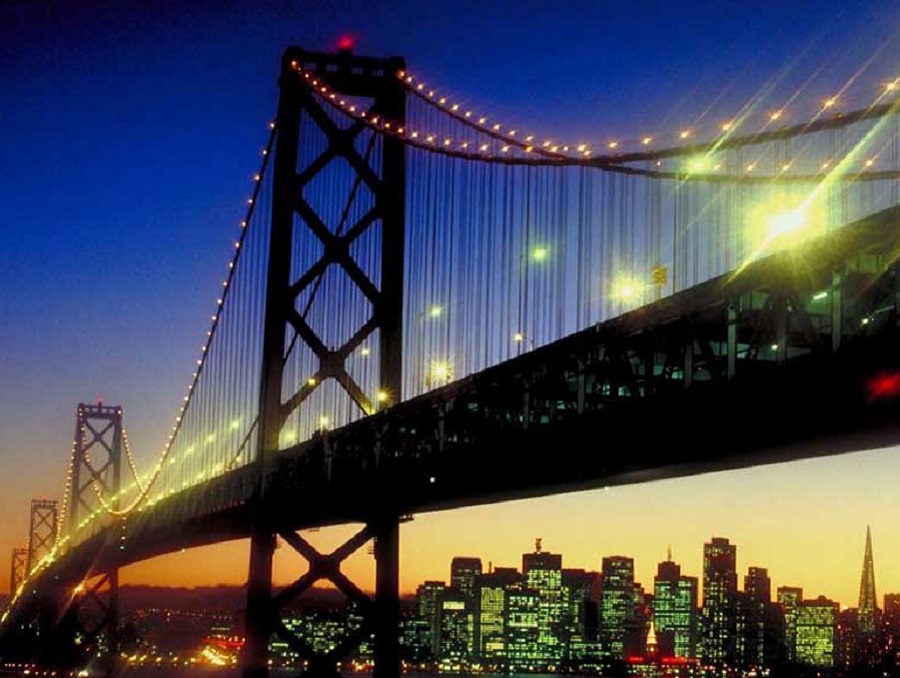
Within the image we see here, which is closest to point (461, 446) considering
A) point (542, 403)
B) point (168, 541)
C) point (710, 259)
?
point (542, 403)

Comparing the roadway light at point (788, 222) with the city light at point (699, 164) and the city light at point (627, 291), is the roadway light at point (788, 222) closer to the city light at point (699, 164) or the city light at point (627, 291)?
the city light at point (699, 164)

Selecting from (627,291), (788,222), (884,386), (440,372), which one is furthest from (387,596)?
(884,386)

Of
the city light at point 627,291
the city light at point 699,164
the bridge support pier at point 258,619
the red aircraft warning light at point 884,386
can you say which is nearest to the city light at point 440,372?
the bridge support pier at point 258,619

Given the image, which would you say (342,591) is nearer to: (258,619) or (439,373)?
(258,619)

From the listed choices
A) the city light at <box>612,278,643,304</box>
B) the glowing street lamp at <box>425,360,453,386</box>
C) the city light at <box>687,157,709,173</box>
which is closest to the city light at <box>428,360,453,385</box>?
the glowing street lamp at <box>425,360,453,386</box>

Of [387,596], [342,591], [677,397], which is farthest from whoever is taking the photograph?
[342,591]

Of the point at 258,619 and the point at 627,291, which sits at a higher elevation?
the point at 627,291
